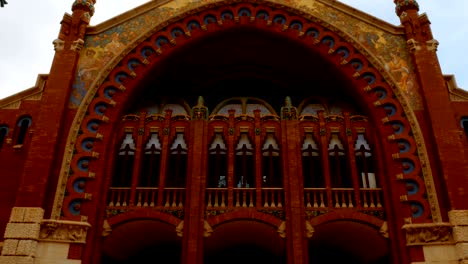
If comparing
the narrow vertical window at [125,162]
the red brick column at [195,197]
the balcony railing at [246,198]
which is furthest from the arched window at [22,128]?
the red brick column at [195,197]

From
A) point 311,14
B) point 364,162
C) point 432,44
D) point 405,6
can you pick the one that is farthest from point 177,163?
point 405,6

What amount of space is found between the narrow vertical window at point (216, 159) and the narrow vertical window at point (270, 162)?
60.9 inches

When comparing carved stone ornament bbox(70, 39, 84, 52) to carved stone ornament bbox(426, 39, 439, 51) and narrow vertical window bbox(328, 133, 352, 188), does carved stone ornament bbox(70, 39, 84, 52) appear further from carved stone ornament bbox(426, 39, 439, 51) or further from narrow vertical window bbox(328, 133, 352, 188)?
carved stone ornament bbox(426, 39, 439, 51)

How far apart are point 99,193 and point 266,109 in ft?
28.2

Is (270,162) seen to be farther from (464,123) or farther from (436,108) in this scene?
(464,123)

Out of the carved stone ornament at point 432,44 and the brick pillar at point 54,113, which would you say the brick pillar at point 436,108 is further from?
the brick pillar at point 54,113

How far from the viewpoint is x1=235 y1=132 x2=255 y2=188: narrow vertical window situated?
17.3m

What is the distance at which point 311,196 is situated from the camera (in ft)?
55.3

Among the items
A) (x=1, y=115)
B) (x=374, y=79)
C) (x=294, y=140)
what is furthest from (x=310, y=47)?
(x=1, y=115)

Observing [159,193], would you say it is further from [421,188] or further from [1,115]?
[421,188]

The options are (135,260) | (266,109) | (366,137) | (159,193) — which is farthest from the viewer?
(266,109)

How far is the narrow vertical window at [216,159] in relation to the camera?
17.3 metres

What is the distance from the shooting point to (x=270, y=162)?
1720cm

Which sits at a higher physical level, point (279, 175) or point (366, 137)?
point (366, 137)
